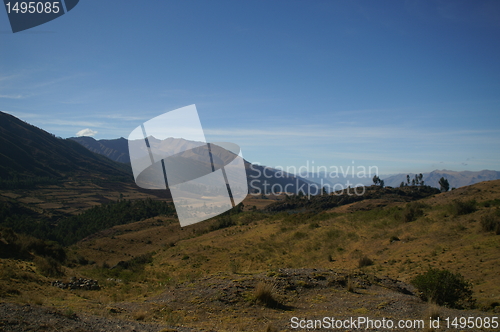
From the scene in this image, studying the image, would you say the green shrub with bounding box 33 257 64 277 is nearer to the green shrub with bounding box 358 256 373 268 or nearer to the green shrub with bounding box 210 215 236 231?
the green shrub with bounding box 358 256 373 268

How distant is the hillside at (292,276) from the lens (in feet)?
A: 26.3

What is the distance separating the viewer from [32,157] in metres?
142

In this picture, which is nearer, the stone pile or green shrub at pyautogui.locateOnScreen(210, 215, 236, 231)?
the stone pile

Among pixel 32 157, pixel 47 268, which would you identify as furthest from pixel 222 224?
pixel 32 157

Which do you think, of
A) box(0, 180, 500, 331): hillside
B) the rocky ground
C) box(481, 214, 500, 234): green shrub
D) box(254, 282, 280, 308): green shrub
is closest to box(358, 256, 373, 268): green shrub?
box(0, 180, 500, 331): hillside

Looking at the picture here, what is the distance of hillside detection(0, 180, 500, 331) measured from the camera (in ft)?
26.3

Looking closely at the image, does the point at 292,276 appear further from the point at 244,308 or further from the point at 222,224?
the point at 222,224

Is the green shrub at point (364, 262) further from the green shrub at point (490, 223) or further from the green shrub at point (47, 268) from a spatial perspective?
the green shrub at point (47, 268)

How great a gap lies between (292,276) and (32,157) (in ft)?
561

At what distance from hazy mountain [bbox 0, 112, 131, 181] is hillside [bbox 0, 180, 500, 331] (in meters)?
121

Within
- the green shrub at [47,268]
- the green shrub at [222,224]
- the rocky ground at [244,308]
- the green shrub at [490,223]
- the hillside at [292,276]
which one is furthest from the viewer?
the green shrub at [222,224]

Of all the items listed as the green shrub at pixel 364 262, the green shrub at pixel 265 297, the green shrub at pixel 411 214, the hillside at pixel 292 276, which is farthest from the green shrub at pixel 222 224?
the green shrub at pixel 265 297

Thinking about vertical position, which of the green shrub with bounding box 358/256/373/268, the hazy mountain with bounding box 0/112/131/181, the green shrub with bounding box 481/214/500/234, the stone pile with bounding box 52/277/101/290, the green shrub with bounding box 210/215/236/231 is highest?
the hazy mountain with bounding box 0/112/131/181

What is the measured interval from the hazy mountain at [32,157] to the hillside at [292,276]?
398 ft
